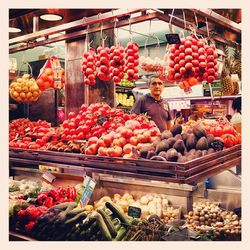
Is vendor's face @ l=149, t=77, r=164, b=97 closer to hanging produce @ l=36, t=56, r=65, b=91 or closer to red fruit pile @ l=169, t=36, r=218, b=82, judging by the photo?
hanging produce @ l=36, t=56, r=65, b=91

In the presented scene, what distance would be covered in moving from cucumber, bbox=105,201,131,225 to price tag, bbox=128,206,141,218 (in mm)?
63

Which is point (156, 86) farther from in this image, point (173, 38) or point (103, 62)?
point (173, 38)

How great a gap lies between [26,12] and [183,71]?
6.33ft

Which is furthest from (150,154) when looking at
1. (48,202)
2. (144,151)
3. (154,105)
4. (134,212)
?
(154,105)

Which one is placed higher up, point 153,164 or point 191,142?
point 191,142

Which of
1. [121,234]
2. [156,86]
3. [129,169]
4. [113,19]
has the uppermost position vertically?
[113,19]

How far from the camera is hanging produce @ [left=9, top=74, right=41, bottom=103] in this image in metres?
4.90

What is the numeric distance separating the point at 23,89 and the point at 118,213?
2.36 meters

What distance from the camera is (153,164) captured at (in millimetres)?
2881

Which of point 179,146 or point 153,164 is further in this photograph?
point 179,146

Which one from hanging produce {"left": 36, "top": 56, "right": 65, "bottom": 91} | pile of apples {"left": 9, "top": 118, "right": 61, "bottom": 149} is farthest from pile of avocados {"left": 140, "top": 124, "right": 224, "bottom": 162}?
hanging produce {"left": 36, "top": 56, "right": 65, "bottom": 91}

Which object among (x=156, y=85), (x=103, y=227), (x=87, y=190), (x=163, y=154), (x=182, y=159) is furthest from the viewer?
(x=156, y=85)

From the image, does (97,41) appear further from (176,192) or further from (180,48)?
(176,192)
